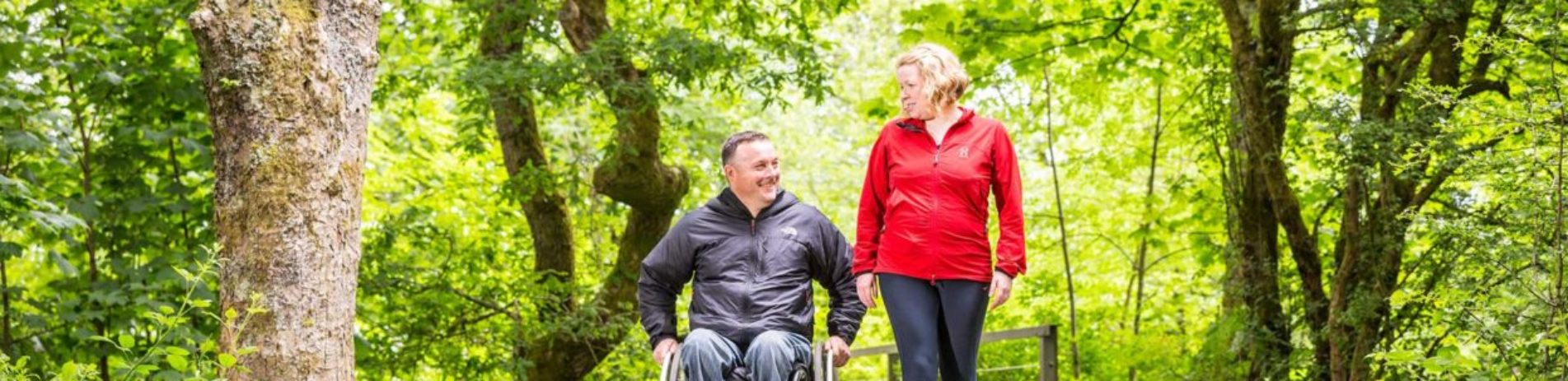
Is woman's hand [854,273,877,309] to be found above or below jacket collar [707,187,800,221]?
below

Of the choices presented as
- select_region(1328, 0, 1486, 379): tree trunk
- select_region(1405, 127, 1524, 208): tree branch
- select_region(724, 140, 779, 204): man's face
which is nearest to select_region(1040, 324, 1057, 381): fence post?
select_region(1328, 0, 1486, 379): tree trunk

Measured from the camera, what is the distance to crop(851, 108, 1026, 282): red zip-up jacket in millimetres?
4520

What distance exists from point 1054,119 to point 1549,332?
12.4m

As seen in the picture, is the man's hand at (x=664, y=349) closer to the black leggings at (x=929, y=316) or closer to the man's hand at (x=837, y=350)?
the man's hand at (x=837, y=350)

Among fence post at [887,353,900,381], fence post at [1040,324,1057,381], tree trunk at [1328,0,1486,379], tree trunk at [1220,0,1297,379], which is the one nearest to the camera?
tree trunk at [1328,0,1486,379]

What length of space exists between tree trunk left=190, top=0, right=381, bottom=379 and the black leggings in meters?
1.51

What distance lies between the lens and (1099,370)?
11523mm

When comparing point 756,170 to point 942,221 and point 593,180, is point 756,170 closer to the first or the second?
point 942,221

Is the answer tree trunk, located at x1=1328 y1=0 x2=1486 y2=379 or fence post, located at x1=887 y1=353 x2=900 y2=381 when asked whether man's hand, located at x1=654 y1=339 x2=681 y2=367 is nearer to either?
tree trunk, located at x1=1328 y1=0 x2=1486 y2=379

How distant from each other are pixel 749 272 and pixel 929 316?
23.1 inches

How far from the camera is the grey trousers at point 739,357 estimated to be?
4508 millimetres

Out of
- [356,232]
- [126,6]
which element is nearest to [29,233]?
[126,6]

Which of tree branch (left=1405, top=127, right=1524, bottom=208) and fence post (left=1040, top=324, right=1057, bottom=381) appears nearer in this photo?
tree branch (left=1405, top=127, right=1524, bottom=208)

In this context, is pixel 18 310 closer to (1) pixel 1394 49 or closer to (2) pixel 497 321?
(2) pixel 497 321
